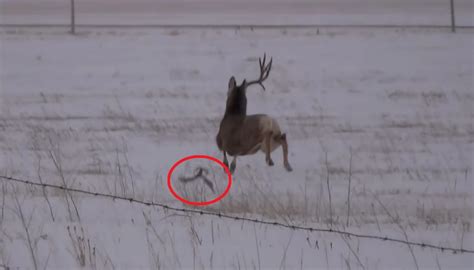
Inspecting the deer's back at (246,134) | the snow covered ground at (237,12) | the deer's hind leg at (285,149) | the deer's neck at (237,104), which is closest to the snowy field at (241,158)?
the deer's hind leg at (285,149)

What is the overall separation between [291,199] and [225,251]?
1660 mm

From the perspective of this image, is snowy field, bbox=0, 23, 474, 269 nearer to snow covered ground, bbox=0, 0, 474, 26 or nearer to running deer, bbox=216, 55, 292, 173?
running deer, bbox=216, 55, 292, 173

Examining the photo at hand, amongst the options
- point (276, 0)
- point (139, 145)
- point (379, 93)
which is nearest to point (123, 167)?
point (139, 145)

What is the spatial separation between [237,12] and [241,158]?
2940 centimetres

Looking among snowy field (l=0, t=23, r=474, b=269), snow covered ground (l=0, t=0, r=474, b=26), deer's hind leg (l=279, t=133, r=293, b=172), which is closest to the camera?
snowy field (l=0, t=23, r=474, b=269)

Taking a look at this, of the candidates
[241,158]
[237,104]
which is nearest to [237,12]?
[241,158]

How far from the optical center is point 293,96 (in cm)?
1457

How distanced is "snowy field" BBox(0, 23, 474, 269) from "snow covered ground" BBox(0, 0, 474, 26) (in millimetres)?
10100

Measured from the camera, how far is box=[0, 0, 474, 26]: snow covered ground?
104ft

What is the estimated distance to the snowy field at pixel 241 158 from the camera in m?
5.39

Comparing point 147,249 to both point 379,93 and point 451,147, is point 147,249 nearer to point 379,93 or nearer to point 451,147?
point 451,147

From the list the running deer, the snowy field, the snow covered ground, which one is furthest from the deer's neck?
the snow covered ground

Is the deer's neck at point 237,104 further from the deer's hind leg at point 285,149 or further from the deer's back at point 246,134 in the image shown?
the deer's hind leg at point 285,149

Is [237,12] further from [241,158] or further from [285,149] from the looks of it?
[285,149]
